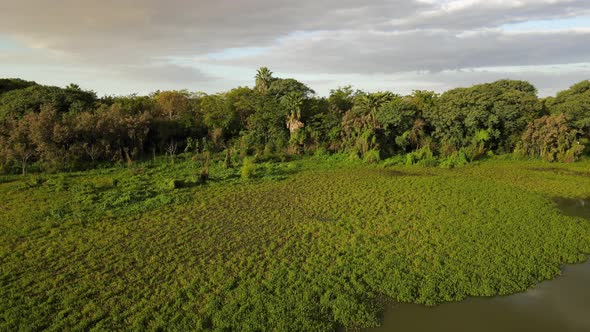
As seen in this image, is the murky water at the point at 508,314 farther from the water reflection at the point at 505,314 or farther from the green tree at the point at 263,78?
the green tree at the point at 263,78

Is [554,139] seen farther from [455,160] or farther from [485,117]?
[455,160]

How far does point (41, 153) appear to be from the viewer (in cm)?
2077

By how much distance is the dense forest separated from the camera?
22.4m

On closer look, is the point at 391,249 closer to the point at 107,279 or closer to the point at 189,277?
the point at 189,277

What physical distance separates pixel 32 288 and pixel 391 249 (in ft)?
32.1

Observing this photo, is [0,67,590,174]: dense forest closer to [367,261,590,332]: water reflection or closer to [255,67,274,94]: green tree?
[255,67,274,94]: green tree

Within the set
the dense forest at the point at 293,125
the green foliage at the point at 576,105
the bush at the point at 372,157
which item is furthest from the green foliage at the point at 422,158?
the green foliage at the point at 576,105

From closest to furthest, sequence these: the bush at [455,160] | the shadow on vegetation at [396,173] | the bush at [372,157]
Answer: the shadow on vegetation at [396,173] < the bush at [455,160] < the bush at [372,157]

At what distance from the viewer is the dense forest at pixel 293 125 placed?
22.4 meters

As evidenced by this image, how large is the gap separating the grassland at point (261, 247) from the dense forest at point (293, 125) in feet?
13.6

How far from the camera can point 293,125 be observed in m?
27.9

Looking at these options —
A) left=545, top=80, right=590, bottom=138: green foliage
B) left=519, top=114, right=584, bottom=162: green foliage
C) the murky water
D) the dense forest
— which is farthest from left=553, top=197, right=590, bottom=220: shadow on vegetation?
left=545, top=80, right=590, bottom=138: green foliage

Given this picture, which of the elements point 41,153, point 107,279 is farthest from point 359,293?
point 41,153

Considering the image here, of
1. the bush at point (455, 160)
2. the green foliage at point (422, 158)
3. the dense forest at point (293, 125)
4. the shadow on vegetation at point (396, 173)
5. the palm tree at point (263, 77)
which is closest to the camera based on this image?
the shadow on vegetation at point (396, 173)
